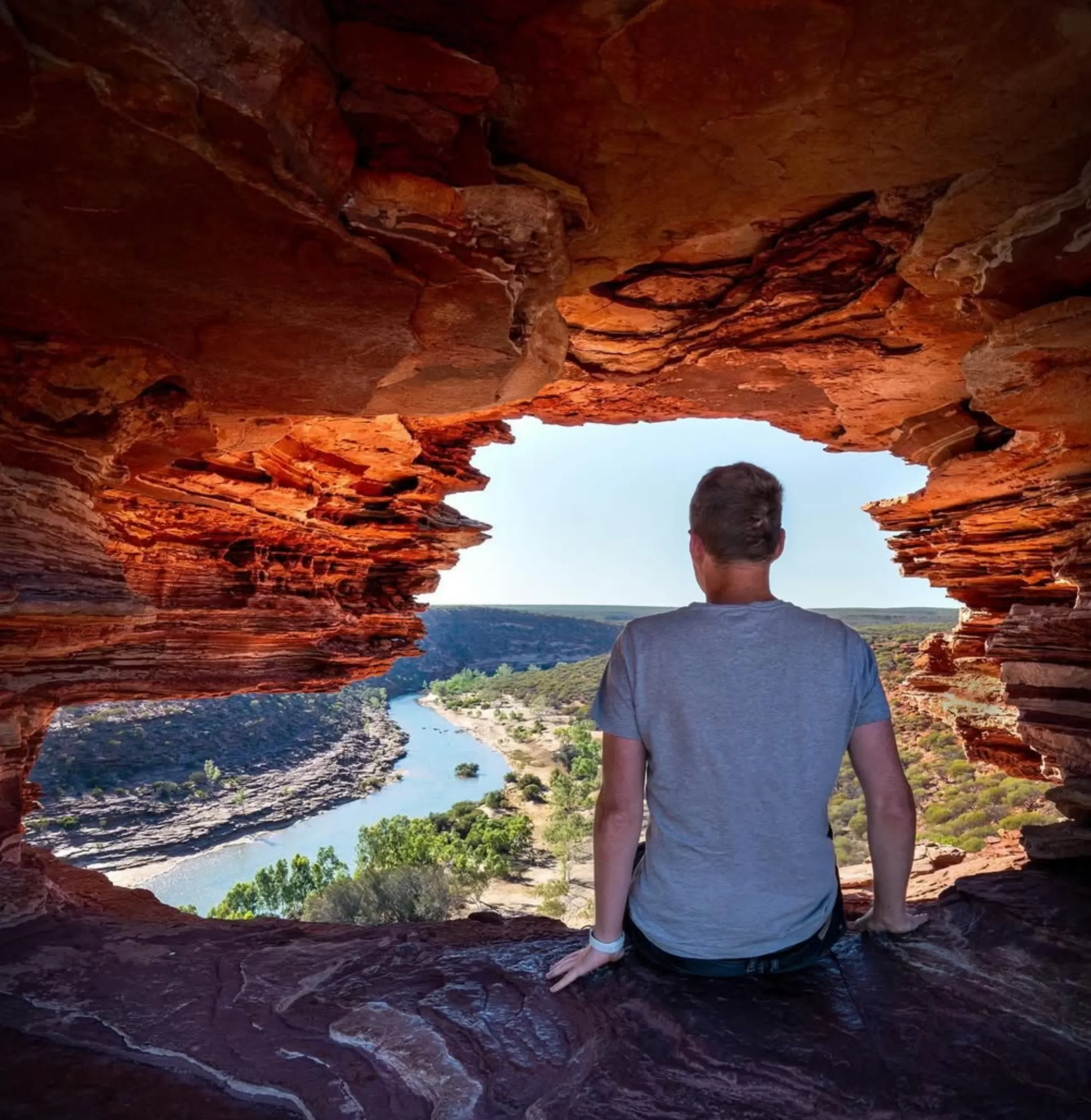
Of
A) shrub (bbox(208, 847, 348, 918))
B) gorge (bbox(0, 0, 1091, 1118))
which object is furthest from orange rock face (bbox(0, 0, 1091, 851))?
shrub (bbox(208, 847, 348, 918))

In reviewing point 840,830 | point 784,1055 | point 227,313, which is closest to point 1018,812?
point 840,830

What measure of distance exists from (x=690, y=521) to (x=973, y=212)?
2.66m

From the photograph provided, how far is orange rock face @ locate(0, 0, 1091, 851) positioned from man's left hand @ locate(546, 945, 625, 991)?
10.6ft

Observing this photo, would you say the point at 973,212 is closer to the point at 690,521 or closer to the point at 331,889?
the point at 690,521

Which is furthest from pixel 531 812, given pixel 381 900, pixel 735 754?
pixel 735 754

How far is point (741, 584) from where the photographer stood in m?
2.47

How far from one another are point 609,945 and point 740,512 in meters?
1.69

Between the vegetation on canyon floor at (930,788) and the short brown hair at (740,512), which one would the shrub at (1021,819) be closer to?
the vegetation on canyon floor at (930,788)

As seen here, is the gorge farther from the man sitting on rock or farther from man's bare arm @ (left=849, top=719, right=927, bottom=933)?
man's bare arm @ (left=849, top=719, right=927, bottom=933)

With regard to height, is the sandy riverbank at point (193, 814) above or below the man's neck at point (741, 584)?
below

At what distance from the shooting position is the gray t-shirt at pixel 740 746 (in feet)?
7.72

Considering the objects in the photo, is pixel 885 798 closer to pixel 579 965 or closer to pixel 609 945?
pixel 609 945

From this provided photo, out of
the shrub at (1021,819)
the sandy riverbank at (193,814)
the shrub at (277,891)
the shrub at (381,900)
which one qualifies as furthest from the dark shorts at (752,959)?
the sandy riverbank at (193,814)

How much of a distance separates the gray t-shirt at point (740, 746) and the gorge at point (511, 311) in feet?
1.29
